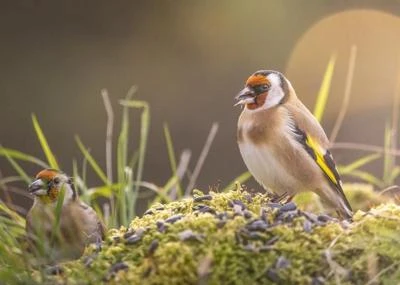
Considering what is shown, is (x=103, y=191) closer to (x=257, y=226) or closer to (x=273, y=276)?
(x=257, y=226)

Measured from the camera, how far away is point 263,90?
3998 millimetres

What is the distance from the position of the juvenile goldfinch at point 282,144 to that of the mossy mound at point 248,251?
2.26 feet

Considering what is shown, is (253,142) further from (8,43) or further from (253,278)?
(8,43)

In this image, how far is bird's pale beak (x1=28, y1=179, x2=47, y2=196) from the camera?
3.80 m

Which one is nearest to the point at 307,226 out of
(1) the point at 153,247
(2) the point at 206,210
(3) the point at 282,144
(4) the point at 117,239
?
(2) the point at 206,210

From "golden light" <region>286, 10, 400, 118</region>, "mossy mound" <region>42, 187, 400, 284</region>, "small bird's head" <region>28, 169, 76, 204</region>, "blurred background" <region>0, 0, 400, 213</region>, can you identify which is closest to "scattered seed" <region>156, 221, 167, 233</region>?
"mossy mound" <region>42, 187, 400, 284</region>

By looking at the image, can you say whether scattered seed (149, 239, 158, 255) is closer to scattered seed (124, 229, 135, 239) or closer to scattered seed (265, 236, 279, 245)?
scattered seed (124, 229, 135, 239)

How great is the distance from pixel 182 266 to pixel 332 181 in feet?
4.07

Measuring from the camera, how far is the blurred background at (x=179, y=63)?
1102 cm

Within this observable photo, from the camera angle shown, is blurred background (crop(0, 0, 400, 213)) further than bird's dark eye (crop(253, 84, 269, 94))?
Yes

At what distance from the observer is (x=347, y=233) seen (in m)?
3.11

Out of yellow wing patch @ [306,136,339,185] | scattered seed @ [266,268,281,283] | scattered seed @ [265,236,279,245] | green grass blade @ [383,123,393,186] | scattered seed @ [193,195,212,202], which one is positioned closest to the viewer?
scattered seed @ [266,268,281,283]

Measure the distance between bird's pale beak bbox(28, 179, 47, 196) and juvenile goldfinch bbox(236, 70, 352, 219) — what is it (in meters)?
0.73

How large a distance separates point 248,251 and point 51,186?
43.9 inches
